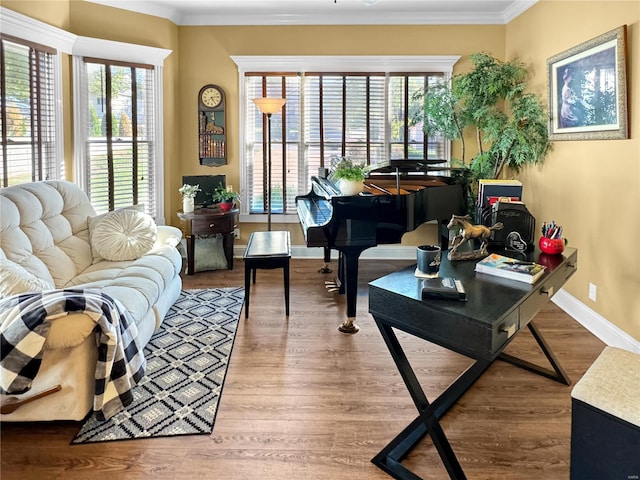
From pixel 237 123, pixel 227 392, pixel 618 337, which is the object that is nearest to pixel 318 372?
pixel 227 392

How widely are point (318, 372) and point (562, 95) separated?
10.0 ft

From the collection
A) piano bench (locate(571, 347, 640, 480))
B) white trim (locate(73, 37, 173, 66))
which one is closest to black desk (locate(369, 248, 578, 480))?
piano bench (locate(571, 347, 640, 480))

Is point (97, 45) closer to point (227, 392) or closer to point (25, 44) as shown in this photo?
point (25, 44)

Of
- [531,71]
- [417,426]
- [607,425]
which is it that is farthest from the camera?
[531,71]

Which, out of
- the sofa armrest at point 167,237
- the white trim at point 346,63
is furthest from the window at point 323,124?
the sofa armrest at point 167,237

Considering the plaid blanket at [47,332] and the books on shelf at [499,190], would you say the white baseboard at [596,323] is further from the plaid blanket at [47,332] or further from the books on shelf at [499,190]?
the plaid blanket at [47,332]

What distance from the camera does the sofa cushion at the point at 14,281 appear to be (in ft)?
7.66

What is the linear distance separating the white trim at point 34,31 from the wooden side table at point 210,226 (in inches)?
78.1

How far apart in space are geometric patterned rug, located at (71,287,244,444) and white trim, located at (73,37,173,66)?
2732mm

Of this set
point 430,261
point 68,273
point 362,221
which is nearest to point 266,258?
point 362,221

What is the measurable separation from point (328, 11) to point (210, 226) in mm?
2792

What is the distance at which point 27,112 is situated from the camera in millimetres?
4043

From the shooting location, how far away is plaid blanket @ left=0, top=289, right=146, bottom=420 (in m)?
2.02

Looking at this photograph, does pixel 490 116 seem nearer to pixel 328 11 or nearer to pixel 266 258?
pixel 328 11
